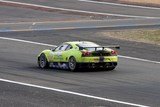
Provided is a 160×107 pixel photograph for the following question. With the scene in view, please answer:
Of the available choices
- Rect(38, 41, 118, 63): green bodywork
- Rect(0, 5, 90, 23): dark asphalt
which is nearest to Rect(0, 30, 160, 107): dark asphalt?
Rect(38, 41, 118, 63): green bodywork

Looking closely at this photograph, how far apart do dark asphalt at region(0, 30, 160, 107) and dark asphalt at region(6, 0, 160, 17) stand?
1975 cm

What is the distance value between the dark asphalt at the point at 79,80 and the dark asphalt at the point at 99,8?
19.8 meters

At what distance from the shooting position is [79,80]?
77.1 ft

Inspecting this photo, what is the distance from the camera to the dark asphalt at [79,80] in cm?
1819

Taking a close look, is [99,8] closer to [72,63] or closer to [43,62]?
[43,62]

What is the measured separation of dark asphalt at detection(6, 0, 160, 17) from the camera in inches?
2270

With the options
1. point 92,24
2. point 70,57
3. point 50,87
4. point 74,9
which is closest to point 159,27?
point 92,24

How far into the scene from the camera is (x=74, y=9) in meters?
59.1

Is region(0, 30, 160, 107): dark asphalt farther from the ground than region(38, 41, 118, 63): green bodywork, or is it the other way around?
region(38, 41, 118, 63): green bodywork

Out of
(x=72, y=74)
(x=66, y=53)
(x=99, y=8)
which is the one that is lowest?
(x=72, y=74)

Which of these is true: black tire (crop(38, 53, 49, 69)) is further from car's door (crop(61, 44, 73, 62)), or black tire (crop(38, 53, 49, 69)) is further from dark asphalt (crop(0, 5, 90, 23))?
dark asphalt (crop(0, 5, 90, 23))

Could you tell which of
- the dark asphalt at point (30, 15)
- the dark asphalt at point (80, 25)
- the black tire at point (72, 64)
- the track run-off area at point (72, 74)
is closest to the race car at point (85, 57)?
the black tire at point (72, 64)

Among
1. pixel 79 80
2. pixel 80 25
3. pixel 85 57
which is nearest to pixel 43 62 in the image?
pixel 85 57

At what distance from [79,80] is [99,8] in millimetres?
36840
